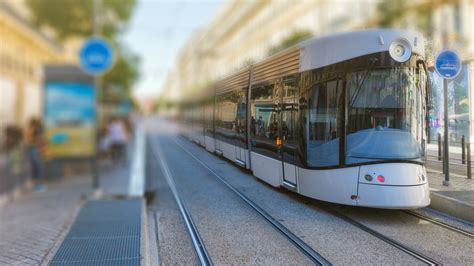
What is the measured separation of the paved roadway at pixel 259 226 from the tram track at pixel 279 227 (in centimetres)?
3

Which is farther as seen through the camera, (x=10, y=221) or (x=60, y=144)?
(x=60, y=144)

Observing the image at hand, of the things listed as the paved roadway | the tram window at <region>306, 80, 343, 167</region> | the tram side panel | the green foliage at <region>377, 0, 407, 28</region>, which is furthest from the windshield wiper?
the green foliage at <region>377, 0, 407, 28</region>

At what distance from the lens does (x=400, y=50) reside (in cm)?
346

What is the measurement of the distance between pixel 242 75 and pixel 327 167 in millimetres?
908

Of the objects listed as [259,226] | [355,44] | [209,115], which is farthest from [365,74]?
[259,226]

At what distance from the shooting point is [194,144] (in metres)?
3.50

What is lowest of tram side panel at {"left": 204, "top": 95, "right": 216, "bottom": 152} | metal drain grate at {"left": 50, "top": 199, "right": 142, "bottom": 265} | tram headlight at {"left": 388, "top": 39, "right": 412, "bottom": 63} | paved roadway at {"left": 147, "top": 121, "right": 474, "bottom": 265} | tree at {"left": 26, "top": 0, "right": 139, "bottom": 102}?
metal drain grate at {"left": 50, "top": 199, "right": 142, "bottom": 265}

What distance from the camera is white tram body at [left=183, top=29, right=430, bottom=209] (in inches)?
119

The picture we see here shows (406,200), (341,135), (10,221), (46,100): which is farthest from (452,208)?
(46,100)

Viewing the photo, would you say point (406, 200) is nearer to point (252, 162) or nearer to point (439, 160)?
point (439, 160)

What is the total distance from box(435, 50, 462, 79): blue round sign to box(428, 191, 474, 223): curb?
0.96 meters

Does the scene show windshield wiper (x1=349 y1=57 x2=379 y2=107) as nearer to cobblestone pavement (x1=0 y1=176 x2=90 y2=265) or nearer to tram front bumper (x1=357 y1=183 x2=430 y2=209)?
tram front bumper (x1=357 y1=183 x2=430 y2=209)

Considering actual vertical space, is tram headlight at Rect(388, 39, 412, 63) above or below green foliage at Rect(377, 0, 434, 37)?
below

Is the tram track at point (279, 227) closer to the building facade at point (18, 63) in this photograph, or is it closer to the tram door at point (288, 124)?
the tram door at point (288, 124)
